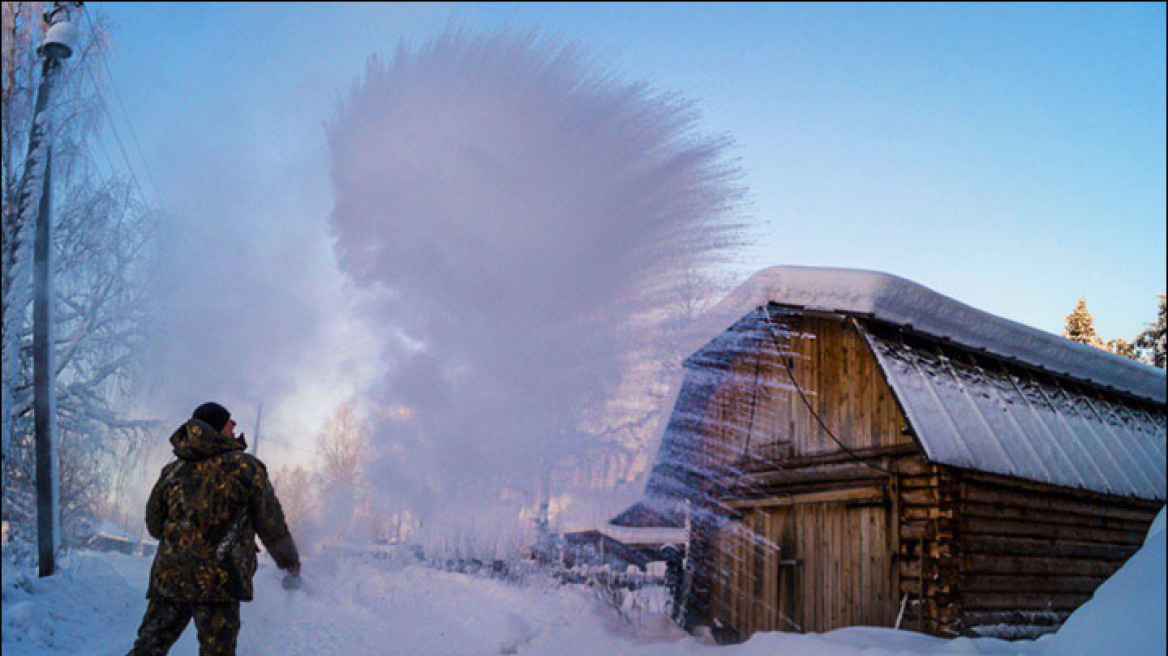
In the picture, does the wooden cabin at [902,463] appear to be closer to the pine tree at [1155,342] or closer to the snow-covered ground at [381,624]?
the snow-covered ground at [381,624]

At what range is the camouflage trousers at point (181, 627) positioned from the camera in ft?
13.3

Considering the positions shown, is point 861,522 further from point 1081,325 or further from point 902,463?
point 1081,325

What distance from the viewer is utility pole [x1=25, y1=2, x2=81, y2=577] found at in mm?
8445

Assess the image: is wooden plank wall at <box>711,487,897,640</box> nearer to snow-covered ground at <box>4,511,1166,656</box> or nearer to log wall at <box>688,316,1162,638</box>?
log wall at <box>688,316,1162,638</box>

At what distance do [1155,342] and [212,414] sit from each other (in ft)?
108

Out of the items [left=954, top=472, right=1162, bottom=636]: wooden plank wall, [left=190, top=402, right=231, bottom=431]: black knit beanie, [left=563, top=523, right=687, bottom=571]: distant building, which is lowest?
[left=563, top=523, right=687, bottom=571]: distant building

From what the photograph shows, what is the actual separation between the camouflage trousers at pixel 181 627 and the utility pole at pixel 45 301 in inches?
230

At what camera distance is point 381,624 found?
8.76 meters

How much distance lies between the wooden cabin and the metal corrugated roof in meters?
0.04

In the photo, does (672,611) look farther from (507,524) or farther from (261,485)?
(261,485)

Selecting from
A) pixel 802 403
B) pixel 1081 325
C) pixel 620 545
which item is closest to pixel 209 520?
pixel 802 403

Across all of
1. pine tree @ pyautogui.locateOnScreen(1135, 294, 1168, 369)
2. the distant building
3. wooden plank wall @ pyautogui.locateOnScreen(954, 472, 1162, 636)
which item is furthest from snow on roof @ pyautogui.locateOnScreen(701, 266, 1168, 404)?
pine tree @ pyautogui.locateOnScreen(1135, 294, 1168, 369)

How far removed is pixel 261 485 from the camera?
171 inches

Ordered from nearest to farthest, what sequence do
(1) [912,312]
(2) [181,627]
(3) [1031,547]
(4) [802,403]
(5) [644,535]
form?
(2) [181,627] < (3) [1031,547] < (1) [912,312] < (4) [802,403] < (5) [644,535]
